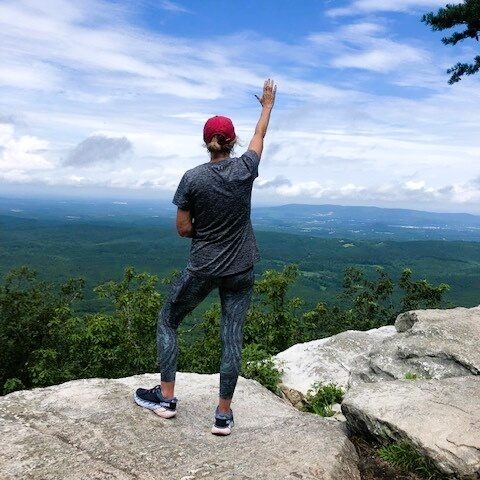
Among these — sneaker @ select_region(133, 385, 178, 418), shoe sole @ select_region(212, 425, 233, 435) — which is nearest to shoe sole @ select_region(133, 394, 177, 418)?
sneaker @ select_region(133, 385, 178, 418)

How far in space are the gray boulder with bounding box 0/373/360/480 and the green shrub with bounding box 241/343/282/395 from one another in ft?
7.97

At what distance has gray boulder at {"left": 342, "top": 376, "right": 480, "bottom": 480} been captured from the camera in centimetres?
469

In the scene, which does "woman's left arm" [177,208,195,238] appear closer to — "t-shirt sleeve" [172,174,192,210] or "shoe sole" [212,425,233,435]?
"t-shirt sleeve" [172,174,192,210]

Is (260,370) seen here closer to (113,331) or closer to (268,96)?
(268,96)

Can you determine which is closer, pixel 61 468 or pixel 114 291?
pixel 61 468

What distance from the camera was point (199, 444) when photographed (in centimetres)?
507

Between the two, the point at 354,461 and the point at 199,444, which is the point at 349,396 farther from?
the point at 199,444

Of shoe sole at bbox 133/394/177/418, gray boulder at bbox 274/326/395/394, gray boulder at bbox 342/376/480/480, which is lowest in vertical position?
gray boulder at bbox 274/326/395/394

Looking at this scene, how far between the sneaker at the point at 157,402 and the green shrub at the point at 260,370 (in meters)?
3.16

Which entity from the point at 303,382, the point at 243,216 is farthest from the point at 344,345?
the point at 243,216

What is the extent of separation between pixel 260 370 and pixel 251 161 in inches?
208

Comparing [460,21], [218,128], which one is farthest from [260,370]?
[460,21]

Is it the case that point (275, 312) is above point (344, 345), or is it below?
below

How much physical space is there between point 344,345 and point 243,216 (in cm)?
691
